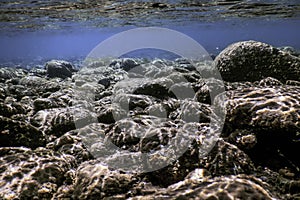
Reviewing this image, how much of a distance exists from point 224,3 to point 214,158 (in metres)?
16.9

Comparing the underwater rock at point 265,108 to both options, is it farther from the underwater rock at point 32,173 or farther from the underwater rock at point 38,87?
the underwater rock at point 38,87

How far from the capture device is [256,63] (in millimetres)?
9117

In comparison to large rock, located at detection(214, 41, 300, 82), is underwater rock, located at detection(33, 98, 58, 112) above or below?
below

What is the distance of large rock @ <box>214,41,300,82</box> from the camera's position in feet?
28.9

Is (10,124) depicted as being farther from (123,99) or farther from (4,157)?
(123,99)

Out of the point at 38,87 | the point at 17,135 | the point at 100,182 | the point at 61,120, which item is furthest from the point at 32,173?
the point at 38,87

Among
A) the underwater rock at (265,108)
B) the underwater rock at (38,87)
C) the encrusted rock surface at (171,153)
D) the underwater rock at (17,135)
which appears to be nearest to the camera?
the encrusted rock surface at (171,153)

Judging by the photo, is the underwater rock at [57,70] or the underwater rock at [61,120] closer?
the underwater rock at [61,120]

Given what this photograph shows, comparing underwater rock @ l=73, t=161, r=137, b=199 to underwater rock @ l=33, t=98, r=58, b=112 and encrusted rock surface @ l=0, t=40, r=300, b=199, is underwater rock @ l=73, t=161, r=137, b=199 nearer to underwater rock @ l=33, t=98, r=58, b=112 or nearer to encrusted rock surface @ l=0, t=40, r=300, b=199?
encrusted rock surface @ l=0, t=40, r=300, b=199

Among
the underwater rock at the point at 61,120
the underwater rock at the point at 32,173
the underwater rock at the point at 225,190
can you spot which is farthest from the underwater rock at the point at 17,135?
the underwater rock at the point at 225,190

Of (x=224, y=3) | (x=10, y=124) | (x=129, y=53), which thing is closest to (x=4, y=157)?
(x=10, y=124)

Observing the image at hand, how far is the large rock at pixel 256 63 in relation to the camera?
8.81m

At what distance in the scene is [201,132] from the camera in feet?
16.2

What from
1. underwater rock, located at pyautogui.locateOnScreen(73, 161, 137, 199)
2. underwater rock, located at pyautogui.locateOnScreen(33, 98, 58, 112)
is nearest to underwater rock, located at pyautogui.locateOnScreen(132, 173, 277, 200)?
underwater rock, located at pyautogui.locateOnScreen(73, 161, 137, 199)
